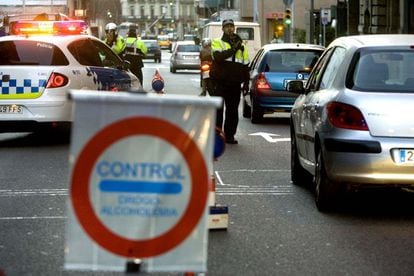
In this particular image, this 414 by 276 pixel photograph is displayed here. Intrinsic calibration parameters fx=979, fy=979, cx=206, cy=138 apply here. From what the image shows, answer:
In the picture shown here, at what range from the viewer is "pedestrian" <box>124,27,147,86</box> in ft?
61.5

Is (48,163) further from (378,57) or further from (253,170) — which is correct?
(378,57)

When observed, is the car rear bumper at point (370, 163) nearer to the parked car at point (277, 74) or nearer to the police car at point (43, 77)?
the police car at point (43, 77)

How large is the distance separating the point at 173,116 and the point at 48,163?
8147mm

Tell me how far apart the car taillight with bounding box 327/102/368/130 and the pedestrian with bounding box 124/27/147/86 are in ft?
34.8

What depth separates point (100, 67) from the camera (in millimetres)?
14500

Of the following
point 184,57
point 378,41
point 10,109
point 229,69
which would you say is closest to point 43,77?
point 10,109

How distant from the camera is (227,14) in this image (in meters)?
65.9

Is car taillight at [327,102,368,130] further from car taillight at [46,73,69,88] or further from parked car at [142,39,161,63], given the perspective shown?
parked car at [142,39,161,63]

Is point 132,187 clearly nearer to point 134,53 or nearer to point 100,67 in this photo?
point 100,67

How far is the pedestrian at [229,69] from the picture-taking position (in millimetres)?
13664

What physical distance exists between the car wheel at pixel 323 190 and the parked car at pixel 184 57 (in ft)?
121

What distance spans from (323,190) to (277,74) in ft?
31.2

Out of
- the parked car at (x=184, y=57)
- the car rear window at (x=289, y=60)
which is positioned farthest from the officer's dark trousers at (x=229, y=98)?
the parked car at (x=184, y=57)

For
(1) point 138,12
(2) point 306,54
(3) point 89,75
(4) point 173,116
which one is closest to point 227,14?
(2) point 306,54
